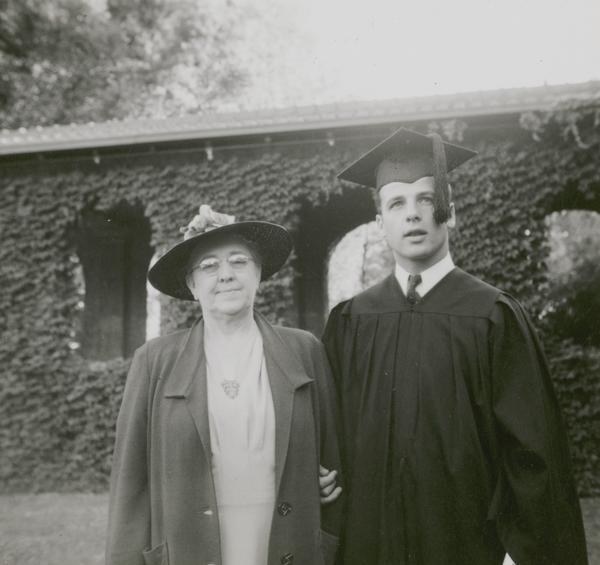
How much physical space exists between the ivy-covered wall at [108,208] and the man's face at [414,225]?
13.5 ft

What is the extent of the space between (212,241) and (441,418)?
1224 mm

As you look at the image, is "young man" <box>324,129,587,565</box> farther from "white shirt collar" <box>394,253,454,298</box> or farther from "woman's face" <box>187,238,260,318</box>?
"woman's face" <box>187,238,260,318</box>

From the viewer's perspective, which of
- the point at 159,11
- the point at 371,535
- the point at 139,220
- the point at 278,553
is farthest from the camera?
the point at 159,11

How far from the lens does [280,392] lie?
92.0 inches

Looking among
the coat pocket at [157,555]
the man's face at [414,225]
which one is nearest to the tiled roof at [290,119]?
Answer: the man's face at [414,225]

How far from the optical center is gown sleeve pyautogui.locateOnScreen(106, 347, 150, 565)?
2.24m

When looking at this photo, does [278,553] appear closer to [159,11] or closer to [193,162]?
[193,162]

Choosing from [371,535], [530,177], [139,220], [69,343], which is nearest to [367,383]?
[371,535]

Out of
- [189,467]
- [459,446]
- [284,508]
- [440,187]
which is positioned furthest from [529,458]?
[189,467]

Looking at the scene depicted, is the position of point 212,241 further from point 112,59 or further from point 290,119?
point 112,59

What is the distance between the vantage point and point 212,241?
2.46 meters

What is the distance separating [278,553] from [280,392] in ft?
2.03

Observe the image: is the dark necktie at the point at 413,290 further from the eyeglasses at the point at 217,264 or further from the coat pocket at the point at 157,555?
the coat pocket at the point at 157,555

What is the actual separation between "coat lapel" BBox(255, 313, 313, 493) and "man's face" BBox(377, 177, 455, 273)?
67 centimetres
